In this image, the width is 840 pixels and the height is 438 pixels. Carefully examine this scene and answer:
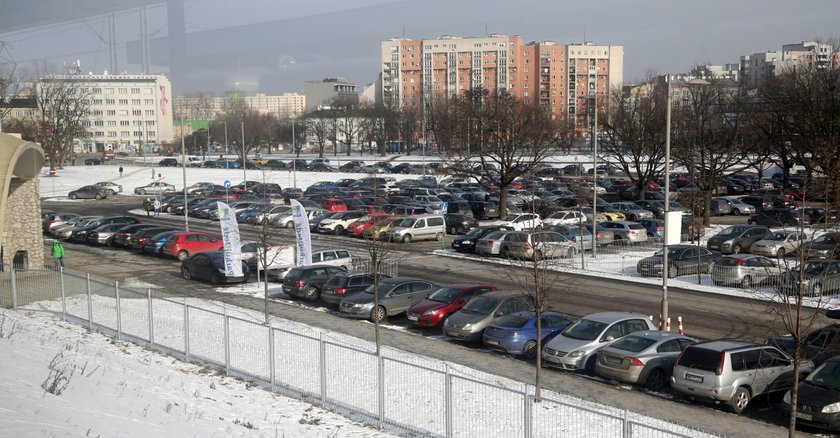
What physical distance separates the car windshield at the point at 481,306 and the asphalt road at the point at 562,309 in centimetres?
84

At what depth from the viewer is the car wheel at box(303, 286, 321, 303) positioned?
25.3 metres

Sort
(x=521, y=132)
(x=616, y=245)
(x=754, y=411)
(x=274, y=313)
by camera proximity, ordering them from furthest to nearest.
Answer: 1. (x=521, y=132)
2. (x=616, y=245)
3. (x=274, y=313)
4. (x=754, y=411)

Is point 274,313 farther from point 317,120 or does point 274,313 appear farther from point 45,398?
point 317,120

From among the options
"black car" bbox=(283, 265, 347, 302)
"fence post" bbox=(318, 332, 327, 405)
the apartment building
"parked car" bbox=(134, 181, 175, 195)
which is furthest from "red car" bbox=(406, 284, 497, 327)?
the apartment building

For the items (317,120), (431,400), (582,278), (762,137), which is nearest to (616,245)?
(582,278)

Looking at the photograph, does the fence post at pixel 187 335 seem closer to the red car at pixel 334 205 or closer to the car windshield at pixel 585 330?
the car windshield at pixel 585 330

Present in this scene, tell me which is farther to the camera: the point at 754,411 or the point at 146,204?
the point at 146,204

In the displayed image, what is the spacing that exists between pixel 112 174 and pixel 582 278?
68.9 m

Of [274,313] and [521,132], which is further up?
[521,132]

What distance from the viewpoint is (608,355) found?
16.1 metres

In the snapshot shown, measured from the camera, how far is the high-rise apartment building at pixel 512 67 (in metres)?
175

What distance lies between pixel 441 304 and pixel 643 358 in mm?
7172

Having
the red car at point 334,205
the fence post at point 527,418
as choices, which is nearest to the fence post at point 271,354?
the fence post at point 527,418

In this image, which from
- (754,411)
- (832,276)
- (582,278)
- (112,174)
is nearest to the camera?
(754,411)
